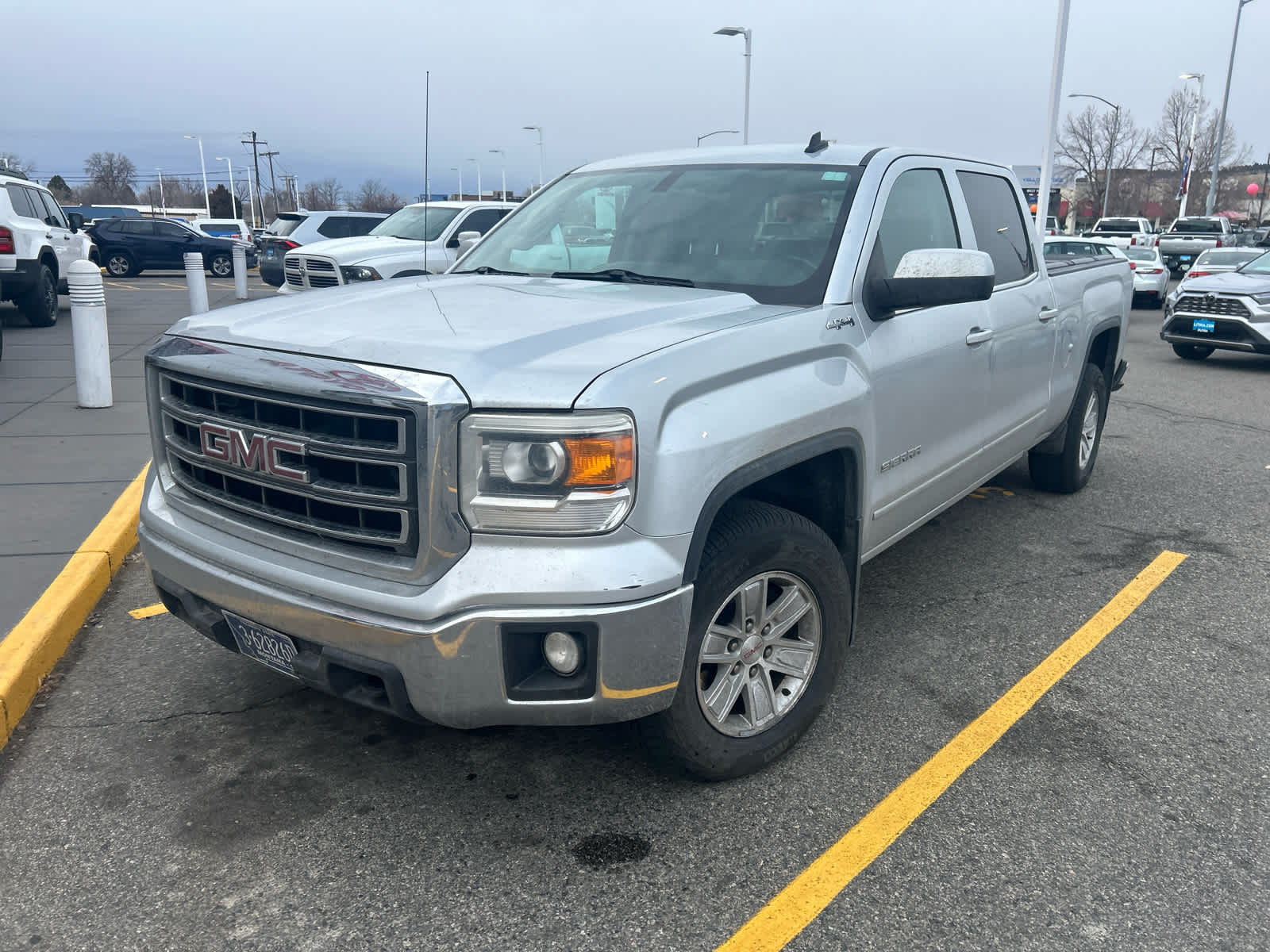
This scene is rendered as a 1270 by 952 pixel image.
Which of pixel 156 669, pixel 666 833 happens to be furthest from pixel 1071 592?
pixel 156 669

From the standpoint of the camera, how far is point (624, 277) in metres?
3.65

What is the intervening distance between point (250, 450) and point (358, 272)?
966 cm

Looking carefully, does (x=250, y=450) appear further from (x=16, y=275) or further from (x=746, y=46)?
(x=746, y=46)

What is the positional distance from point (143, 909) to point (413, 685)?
87 cm

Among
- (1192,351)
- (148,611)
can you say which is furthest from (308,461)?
(1192,351)

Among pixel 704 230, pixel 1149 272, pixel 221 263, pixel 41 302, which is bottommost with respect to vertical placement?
pixel 221 263

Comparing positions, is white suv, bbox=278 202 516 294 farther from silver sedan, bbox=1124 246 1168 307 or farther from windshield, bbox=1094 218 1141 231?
windshield, bbox=1094 218 1141 231

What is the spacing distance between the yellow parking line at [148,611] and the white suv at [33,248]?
30.8 ft

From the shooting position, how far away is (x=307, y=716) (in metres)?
3.50

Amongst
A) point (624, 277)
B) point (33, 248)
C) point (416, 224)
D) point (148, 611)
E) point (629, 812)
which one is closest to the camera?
point (629, 812)

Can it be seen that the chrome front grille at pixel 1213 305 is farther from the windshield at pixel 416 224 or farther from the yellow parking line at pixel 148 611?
the yellow parking line at pixel 148 611

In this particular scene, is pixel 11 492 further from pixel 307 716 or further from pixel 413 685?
pixel 413 685

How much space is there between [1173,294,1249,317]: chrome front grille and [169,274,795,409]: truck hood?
38.0 feet

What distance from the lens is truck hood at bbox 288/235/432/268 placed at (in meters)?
12.1
